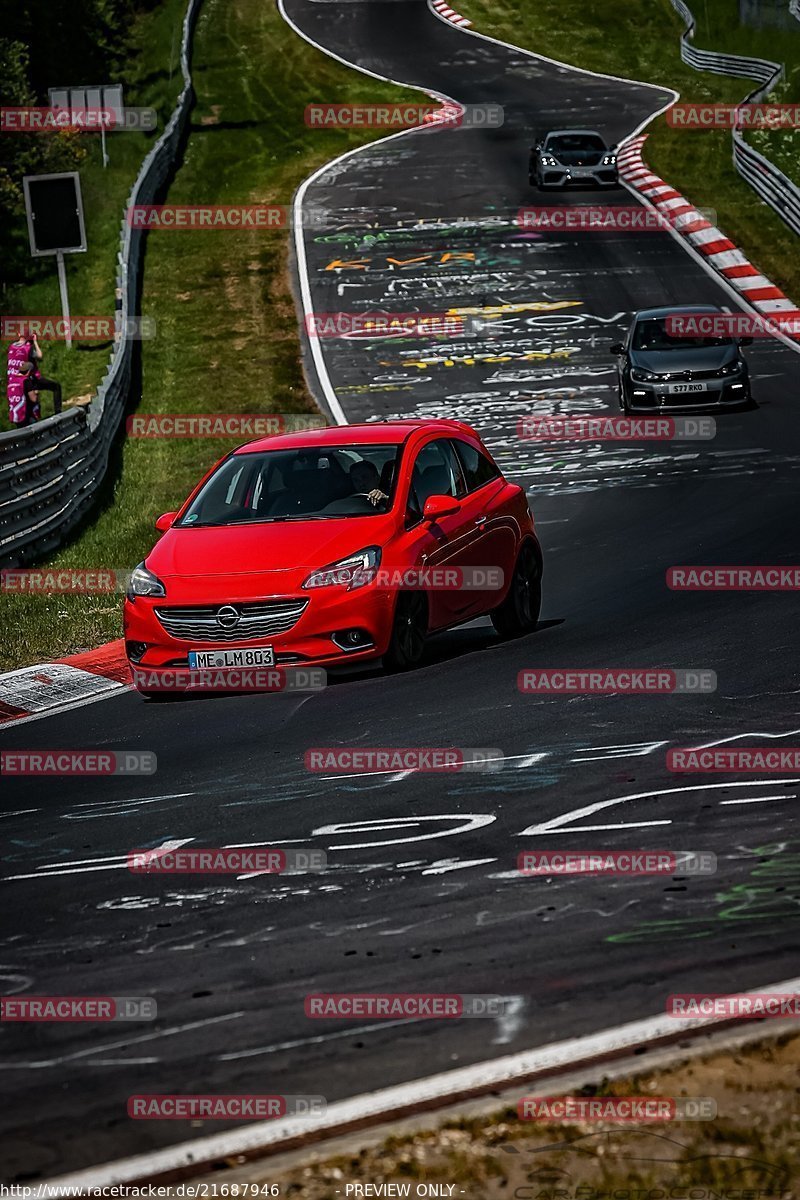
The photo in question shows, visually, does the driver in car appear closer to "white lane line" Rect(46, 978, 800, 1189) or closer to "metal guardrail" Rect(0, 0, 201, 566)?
"metal guardrail" Rect(0, 0, 201, 566)

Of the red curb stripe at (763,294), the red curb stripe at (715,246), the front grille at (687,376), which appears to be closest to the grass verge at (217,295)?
the front grille at (687,376)

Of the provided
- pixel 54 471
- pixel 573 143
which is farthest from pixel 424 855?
pixel 573 143

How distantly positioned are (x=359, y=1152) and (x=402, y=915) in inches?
80.6

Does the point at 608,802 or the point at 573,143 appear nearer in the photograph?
the point at 608,802

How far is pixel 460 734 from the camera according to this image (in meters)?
9.70

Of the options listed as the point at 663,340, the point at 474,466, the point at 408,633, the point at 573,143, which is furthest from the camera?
the point at 573,143

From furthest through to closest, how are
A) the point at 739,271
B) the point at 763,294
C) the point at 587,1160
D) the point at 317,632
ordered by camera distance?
the point at 739,271 → the point at 763,294 → the point at 317,632 → the point at 587,1160

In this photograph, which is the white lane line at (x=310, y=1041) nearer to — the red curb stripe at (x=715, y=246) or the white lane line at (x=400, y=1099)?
the white lane line at (x=400, y=1099)

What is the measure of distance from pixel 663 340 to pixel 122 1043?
20683 mm

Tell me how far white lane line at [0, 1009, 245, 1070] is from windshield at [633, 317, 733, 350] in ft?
66.5

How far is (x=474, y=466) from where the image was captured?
1326 centimetres

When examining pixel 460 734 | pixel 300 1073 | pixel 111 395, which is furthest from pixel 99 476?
pixel 300 1073

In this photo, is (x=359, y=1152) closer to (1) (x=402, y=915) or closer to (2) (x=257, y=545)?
(1) (x=402, y=915)

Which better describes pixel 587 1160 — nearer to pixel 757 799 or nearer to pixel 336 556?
pixel 757 799
